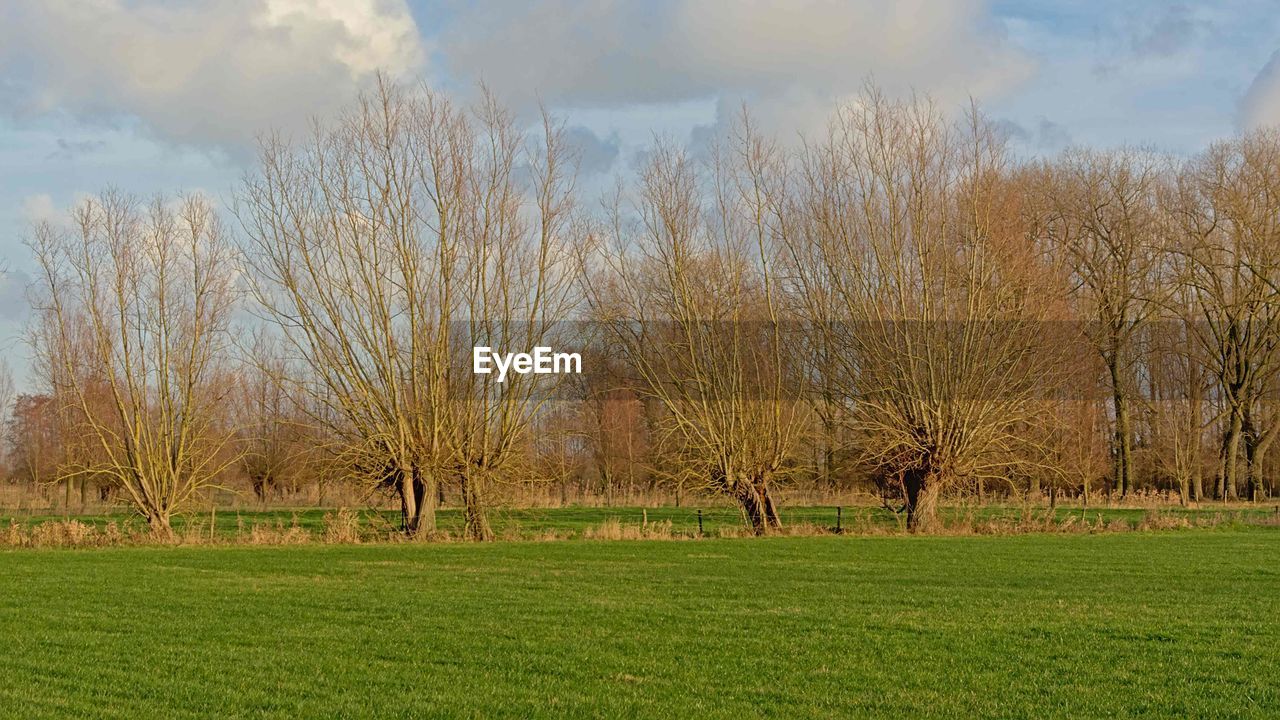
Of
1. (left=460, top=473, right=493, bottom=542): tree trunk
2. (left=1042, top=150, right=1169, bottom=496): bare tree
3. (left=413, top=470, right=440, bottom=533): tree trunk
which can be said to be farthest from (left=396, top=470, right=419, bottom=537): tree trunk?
(left=1042, top=150, right=1169, bottom=496): bare tree

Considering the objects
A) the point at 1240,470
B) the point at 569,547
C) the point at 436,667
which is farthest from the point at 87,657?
the point at 1240,470

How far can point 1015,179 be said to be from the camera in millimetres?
46500

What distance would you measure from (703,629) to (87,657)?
243 inches

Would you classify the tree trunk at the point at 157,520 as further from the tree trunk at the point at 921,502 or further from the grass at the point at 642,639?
the tree trunk at the point at 921,502

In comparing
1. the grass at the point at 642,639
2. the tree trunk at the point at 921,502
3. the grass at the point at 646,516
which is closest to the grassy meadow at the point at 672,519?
the grass at the point at 646,516

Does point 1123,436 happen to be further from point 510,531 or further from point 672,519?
point 510,531

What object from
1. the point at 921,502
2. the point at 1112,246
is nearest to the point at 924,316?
the point at 921,502

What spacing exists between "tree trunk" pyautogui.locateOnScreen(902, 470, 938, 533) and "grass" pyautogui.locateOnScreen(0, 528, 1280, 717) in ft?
32.4

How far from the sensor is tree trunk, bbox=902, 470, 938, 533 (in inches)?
1222

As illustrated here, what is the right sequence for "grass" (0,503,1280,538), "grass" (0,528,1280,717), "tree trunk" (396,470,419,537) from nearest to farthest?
"grass" (0,528,1280,717) → "tree trunk" (396,470,419,537) → "grass" (0,503,1280,538)

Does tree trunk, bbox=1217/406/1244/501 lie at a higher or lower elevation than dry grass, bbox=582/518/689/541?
higher

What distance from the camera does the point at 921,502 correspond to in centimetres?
3131

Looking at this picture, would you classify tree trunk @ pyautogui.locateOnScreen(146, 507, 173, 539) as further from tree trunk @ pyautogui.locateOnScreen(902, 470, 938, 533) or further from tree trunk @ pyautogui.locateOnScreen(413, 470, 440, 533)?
tree trunk @ pyautogui.locateOnScreen(902, 470, 938, 533)

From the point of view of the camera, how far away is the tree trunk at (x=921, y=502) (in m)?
31.0
